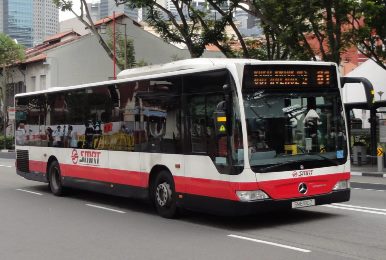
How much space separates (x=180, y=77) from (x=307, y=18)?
13.5m

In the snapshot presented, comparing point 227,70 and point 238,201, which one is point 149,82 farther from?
point 238,201

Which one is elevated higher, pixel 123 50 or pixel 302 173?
pixel 123 50

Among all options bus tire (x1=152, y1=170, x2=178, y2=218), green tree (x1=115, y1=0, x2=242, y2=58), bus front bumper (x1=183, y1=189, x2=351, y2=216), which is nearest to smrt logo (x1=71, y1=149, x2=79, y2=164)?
bus tire (x1=152, y1=170, x2=178, y2=218)

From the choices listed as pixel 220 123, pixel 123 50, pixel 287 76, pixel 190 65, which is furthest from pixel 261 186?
pixel 123 50

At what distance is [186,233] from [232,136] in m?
1.68

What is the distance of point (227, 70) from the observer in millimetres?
9117

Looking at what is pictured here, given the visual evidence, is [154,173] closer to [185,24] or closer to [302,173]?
[302,173]

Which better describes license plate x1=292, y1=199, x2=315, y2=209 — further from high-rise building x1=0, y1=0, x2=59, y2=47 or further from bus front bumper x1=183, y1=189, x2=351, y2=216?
high-rise building x1=0, y1=0, x2=59, y2=47

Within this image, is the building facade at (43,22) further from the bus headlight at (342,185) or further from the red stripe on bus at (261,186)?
the bus headlight at (342,185)

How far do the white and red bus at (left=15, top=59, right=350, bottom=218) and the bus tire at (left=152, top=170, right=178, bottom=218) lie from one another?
2 cm

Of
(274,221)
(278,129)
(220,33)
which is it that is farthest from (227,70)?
(220,33)

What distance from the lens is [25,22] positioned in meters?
61.6

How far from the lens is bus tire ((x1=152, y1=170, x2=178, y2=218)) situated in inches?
411

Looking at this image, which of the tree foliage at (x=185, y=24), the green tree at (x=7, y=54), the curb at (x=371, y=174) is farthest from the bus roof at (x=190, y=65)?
the green tree at (x=7, y=54)
